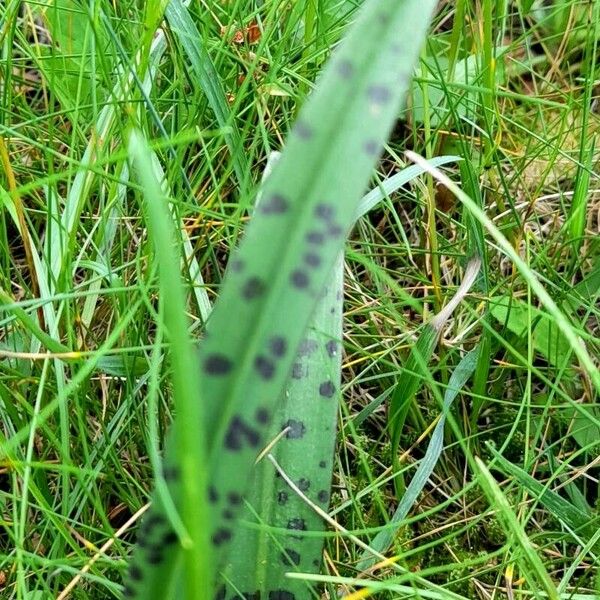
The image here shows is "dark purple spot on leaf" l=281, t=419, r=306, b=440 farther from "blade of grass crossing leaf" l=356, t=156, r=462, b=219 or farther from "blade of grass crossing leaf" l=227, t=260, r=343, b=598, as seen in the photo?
"blade of grass crossing leaf" l=356, t=156, r=462, b=219

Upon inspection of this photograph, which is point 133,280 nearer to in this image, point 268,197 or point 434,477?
point 434,477

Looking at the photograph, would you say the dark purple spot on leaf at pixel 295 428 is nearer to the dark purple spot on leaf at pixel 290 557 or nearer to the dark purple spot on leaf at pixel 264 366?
the dark purple spot on leaf at pixel 290 557

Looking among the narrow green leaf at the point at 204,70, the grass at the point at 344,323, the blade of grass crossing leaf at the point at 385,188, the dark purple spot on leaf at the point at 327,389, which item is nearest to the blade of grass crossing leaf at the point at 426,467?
the grass at the point at 344,323

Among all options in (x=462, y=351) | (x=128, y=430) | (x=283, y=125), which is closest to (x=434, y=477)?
(x=462, y=351)

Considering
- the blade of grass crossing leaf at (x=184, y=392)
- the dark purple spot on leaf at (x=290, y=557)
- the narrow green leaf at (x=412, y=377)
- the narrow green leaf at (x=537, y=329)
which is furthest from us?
the narrow green leaf at (x=537, y=329)

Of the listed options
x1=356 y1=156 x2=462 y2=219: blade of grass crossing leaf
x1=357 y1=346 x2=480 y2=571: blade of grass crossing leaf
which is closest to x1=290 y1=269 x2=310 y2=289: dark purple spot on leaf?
x1=357 y1=346 x2=480 y2=571: blade of grass crossing leaf

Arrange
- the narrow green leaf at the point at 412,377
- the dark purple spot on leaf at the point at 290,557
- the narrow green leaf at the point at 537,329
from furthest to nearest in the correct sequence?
the narrow green leaf at the point at 537,329 < the narrow green leaf at the point at 412,377 < the dark purple spot on leaf at the point at 290,557
